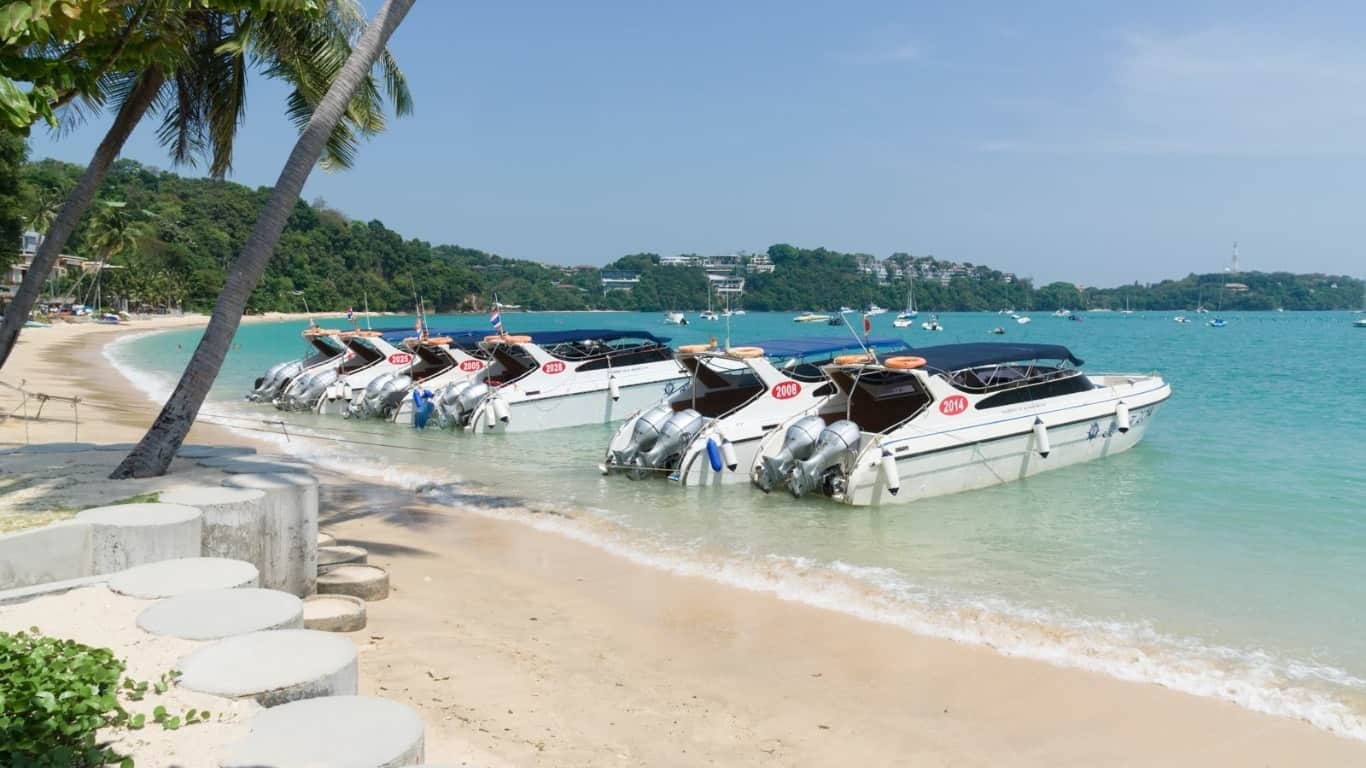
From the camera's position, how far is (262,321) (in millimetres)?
103625

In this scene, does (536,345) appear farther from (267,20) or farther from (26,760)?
(26,760)

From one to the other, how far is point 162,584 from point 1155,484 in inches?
561

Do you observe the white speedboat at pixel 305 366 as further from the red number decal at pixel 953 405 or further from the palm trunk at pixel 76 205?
the red number decal at pixel 953 405

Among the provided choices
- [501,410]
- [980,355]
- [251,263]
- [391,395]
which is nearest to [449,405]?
[501,410]

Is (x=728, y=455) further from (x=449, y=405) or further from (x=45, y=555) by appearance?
(x=45, y=555)

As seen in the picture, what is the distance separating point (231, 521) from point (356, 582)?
1.42m

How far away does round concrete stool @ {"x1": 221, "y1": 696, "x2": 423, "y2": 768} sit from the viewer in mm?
3307

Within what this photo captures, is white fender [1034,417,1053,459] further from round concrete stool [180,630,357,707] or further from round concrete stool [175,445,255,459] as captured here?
round concrete stool [180,630,357,707]

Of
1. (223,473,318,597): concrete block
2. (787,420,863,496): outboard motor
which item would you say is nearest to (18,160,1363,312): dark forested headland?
(787,420,863,496): outboard motor

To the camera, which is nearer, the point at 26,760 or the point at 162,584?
the point at 26,760

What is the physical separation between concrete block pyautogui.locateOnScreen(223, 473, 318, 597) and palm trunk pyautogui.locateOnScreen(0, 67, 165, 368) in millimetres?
5846

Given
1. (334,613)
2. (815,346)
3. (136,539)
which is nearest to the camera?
(136,539)

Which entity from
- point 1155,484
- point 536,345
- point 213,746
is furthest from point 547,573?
point 536,345

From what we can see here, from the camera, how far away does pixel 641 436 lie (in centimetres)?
1473
